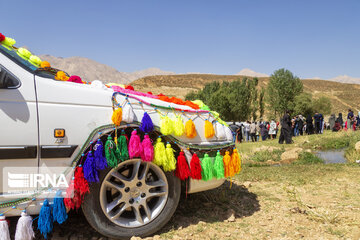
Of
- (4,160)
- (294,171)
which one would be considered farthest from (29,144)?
(294,171)

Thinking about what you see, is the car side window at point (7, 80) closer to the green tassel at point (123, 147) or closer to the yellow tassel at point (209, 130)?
the green tassel at point (123, 147)

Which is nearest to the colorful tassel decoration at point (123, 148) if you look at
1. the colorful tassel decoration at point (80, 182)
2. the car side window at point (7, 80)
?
the colorful tassel decoration at point (80, 182)

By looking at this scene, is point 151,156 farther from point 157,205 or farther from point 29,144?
point 29,144

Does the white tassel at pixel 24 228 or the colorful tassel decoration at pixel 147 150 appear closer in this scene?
the white tassel at pixel 24 228

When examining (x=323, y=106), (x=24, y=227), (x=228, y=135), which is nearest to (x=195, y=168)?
(x=228, y=135)

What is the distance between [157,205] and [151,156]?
23.2 inches

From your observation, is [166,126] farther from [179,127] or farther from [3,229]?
[3,229]

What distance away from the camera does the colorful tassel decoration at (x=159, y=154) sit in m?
2.76

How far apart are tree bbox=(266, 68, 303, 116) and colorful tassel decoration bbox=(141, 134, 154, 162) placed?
4582 cm

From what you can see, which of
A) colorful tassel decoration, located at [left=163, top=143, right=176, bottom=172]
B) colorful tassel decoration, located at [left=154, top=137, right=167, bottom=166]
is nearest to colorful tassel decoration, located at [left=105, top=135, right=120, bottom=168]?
colorful tassel decoration, located at [left=154, top=137, right=167, bottom=166]

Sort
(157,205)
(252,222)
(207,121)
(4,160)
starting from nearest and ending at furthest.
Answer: (4,160) → (157,205) → (207,121) → (252,222)

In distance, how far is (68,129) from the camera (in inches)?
100.0

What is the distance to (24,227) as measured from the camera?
2.41m

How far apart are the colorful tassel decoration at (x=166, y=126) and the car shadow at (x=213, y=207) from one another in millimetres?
1104
